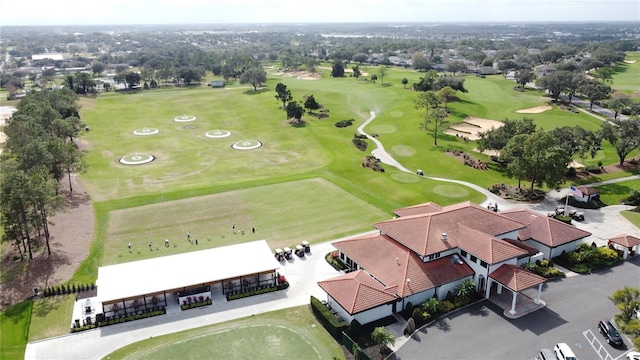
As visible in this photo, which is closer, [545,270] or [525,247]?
[545,270]

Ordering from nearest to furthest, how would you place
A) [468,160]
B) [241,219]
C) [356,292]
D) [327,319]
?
[327,319], [356,292], [241,219], [468,160]

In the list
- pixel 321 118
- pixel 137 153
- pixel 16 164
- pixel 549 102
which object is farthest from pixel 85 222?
pixel 549 102

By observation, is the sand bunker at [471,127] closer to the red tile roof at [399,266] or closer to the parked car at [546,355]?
the red tile roof at [399,266]

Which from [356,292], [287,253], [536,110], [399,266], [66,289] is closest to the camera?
[356,292]

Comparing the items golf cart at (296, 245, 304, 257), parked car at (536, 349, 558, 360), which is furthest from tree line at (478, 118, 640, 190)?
golf cart at (296, 245, 304, 257)

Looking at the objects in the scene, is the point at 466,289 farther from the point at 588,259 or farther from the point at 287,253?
the point at 287,253

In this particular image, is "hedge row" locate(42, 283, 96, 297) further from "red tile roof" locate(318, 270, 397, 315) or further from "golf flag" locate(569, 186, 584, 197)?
"golf flag" locate(569, 186, 584, 197)

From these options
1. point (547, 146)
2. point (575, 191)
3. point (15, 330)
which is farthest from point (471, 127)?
point (15, 330)
